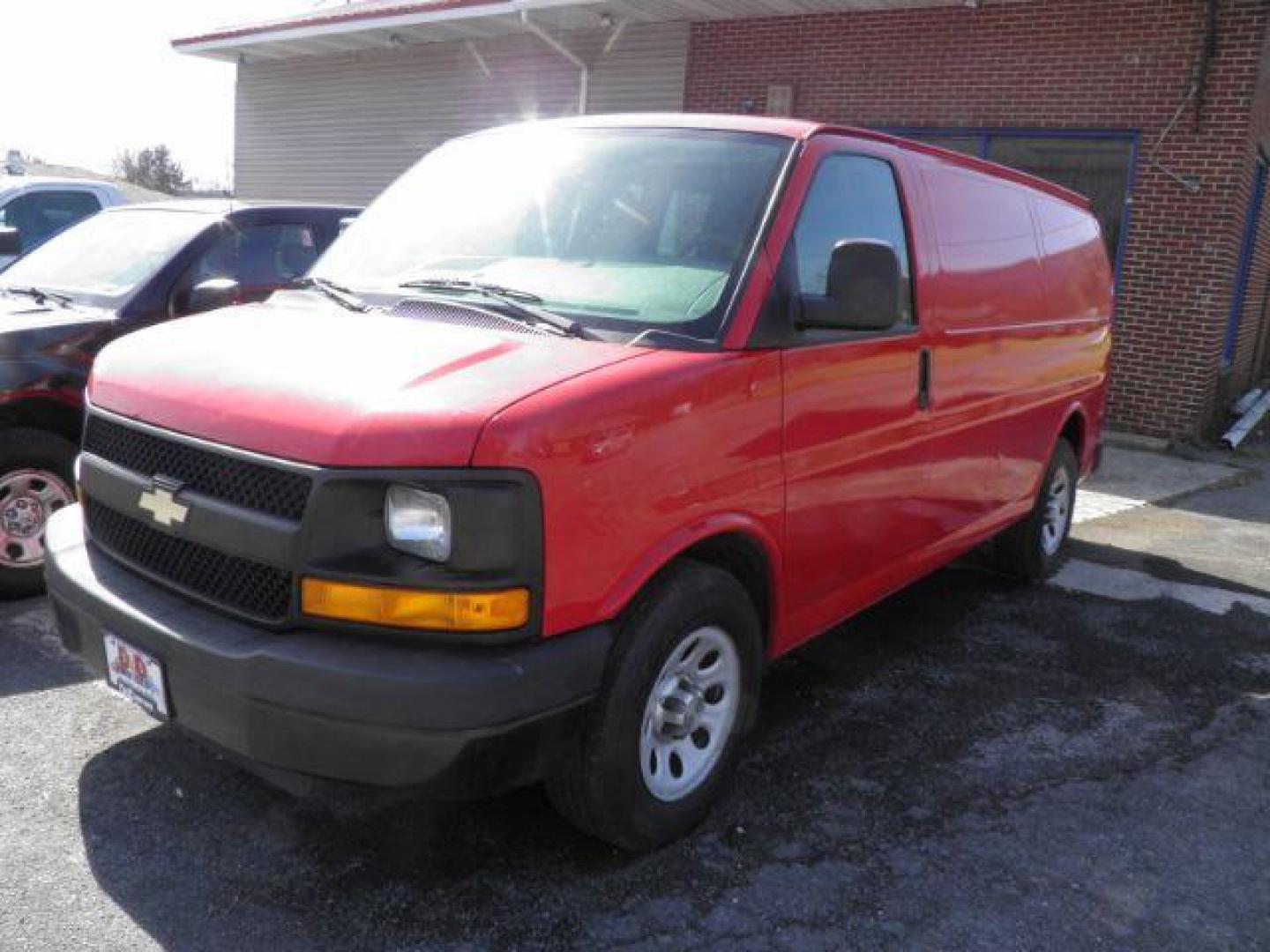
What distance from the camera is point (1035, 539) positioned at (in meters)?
5.84

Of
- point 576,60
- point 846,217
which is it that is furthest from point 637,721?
point 576,60

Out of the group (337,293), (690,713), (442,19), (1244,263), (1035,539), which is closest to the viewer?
(690,713)

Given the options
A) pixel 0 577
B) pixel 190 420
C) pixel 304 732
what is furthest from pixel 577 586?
pixel 0 577

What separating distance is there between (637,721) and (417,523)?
30.6 inches

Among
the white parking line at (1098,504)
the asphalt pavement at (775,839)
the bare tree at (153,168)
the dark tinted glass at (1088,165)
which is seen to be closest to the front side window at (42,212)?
the asphalt pavement at (775,839)

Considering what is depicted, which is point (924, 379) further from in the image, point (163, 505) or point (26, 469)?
point (26, 469)

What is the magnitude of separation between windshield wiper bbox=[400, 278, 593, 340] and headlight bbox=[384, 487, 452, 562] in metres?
0.74

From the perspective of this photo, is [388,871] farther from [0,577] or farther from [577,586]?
[0,577]

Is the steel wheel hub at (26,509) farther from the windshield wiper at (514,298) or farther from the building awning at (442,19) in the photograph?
the building awning at (442,19)

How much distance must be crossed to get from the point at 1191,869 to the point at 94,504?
3.34 metres

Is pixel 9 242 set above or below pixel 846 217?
below

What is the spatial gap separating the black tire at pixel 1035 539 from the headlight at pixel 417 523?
4019 mm

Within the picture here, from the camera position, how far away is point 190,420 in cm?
282

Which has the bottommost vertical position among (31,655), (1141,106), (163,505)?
(31,655)
